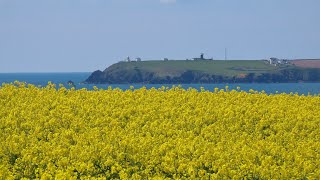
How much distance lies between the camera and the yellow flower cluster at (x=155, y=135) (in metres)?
17.9

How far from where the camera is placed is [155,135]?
70.5ft

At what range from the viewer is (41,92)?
28359mm

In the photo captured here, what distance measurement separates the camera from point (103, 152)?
18.3 m

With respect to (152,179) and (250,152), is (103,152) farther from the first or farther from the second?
(250,152)

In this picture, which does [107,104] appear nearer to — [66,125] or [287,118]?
[66,125]

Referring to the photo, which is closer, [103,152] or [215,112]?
[103,152]

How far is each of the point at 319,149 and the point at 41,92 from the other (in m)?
12.3

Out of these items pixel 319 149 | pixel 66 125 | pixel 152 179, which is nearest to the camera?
pixel 152 179

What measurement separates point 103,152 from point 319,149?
23.0ft

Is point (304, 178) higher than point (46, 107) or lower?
lower

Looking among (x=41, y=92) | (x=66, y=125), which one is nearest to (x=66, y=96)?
(x=41, y=92)

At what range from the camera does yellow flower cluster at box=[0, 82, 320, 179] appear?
703 inches

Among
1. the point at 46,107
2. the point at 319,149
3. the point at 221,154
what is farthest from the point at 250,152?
the point at 46,107

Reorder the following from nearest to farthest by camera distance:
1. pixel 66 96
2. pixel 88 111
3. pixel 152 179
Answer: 1. pixel 152 179
2. pixel 88 111
3. pixel 66 96
